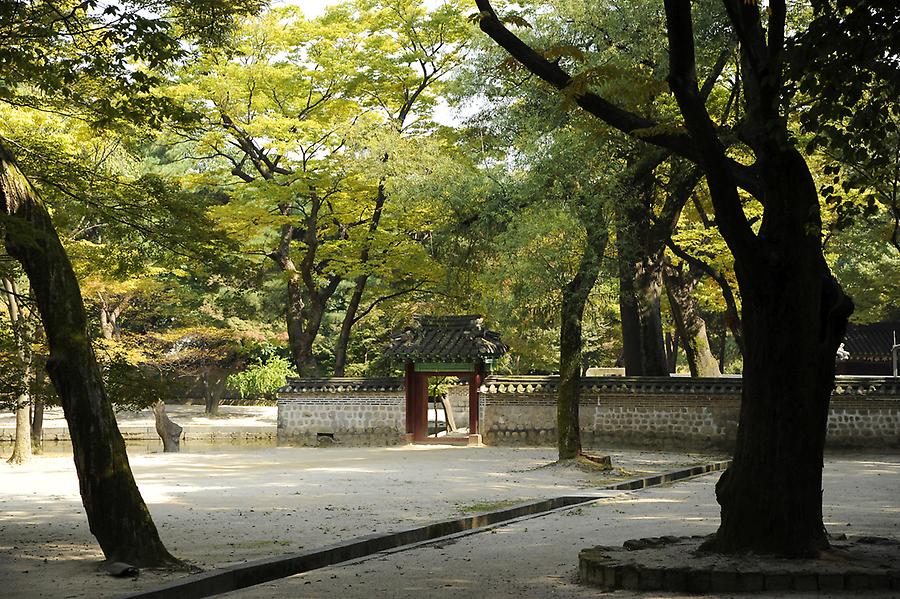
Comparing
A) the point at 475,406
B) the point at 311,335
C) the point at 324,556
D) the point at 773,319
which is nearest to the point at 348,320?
the point at 311,335

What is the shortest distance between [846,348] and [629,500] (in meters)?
31.8

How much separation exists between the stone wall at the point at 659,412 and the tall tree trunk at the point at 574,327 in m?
7.61

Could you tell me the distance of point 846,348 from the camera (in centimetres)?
4391

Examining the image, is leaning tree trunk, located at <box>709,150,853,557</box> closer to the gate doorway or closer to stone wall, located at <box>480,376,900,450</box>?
stone wall, located at <box>480,376,900,450</box>

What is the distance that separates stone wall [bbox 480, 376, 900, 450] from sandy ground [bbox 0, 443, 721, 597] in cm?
140

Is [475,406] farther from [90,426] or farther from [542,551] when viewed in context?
[90,426]

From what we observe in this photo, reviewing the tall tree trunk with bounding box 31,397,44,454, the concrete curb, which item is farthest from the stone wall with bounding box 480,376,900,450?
the concrete curb

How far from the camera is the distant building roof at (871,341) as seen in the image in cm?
4347

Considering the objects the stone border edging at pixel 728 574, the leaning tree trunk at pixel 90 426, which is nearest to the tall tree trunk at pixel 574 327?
the stone border edging at pixel 728 574

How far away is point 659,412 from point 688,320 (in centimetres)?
518

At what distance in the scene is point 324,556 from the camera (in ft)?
32.2

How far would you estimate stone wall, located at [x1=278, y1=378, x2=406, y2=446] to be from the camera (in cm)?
3044

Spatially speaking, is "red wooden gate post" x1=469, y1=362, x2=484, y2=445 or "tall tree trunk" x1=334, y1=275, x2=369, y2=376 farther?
"tall tree trunk" x1=334, y1=275, x2=369, y2=376

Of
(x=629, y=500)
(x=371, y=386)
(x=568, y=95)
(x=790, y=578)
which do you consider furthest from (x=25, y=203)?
(x=371, y=386)
